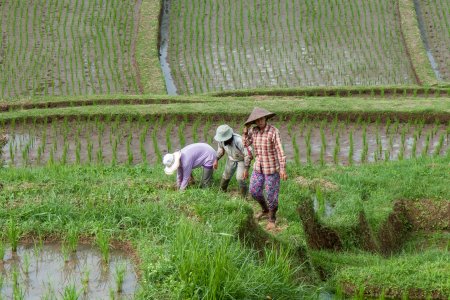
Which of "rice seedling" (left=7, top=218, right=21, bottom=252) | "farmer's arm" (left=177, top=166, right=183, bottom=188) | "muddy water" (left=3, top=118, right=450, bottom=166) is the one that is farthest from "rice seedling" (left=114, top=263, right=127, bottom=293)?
"muddy water" (left=3, top=118, right=450, bottom=166)

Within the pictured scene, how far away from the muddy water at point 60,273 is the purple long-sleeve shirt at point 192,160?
208 cm

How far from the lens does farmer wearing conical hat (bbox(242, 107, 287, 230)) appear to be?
6.66 metres

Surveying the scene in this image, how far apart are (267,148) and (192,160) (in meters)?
0.98

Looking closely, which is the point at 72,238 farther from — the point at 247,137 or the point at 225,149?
the point at 225,149

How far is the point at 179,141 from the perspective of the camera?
1083 centimetres

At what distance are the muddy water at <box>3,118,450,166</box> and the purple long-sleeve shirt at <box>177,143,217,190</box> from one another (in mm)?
2479

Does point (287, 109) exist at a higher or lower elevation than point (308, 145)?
higher

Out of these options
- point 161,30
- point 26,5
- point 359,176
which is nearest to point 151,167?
point 359,176

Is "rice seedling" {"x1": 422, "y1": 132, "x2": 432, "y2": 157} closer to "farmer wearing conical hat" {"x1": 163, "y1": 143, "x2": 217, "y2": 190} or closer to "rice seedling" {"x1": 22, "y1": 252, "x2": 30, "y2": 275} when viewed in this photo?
"farmer wearing conical hat" {"x1": 163, "y1": 143, "x2": 217, "y2": 190}

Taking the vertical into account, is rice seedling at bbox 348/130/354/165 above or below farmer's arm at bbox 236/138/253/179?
below

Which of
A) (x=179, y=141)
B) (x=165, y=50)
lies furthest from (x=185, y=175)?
(x=165, y=50)

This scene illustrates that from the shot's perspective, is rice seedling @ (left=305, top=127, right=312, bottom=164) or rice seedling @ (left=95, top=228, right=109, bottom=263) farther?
rice seedling @ (left=305, top=127, right=312, bottom=164)

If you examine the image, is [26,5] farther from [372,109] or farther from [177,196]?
[177,196]

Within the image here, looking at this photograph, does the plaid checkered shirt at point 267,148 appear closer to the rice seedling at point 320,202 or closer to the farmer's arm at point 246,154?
the farmer's arm at point 246,154
